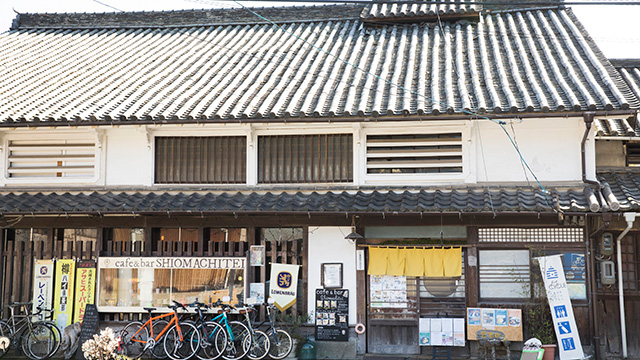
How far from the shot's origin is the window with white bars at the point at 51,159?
14.7 meters

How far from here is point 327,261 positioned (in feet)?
45.4

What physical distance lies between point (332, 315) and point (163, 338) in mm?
3685

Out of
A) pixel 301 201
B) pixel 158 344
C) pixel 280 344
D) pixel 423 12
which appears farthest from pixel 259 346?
pixel 423 12

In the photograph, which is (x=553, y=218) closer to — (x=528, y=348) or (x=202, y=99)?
(x=528, y=348)

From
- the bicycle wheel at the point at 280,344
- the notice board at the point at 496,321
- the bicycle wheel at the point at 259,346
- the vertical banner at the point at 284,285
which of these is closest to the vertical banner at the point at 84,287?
the bicycle wheel at the point at 259,346

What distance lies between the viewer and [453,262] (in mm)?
13297

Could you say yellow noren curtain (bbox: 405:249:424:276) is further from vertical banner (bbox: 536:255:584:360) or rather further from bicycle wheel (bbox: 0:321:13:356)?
bicycle wheel (bbox: 0:321:13:356)

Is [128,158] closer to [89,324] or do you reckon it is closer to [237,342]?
[89,324]

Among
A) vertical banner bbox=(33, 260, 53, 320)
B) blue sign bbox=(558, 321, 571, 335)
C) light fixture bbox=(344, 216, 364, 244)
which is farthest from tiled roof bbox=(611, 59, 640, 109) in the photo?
vertical banner bbox=(33, 260, 53, 320)

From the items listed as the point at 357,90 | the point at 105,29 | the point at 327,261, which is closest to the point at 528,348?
the point at 327,261

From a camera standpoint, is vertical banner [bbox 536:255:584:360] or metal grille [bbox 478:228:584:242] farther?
metal grille [bbox 478:228:584:242]

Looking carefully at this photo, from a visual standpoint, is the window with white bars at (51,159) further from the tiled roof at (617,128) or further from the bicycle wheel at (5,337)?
the tiled roof at (617,128)

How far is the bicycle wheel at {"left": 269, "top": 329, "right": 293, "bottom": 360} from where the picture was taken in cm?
1295

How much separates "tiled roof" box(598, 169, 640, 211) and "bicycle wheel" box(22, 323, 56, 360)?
40.2 feet
